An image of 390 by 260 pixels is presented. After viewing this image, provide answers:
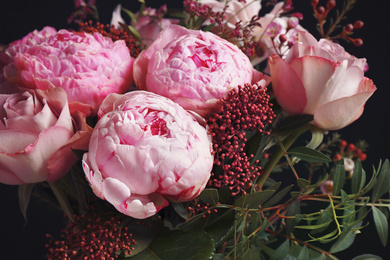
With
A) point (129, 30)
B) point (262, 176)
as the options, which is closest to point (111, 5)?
point (129, 30)

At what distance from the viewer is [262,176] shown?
0.50 m

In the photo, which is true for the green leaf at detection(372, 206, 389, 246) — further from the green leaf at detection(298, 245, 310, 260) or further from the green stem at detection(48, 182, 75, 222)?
the green stem at detection(48, 182, 75, 222)

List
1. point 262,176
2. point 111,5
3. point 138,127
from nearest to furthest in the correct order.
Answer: point 138,127
point 262,176
point 111,5

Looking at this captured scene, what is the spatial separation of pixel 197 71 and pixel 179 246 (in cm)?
15

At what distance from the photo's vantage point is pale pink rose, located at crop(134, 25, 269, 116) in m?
0.39

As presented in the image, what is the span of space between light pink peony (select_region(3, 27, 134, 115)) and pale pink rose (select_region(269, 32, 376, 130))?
0.15 meters

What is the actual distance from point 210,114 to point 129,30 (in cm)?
20

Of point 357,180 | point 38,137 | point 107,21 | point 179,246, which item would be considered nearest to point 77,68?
point 38,137

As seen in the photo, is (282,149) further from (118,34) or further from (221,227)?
(118,34)

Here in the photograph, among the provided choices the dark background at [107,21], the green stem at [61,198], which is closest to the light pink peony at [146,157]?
the green stem at [61,198]

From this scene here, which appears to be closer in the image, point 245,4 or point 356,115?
point 356,115

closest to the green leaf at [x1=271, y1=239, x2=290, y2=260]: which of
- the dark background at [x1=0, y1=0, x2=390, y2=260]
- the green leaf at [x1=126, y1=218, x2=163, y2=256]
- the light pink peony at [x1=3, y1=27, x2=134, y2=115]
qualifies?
the green leaf at [x1=126, y1=218, x2=163, y2=256]

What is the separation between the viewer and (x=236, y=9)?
22.2 inches

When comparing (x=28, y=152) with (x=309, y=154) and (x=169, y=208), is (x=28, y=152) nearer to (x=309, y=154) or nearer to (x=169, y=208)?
(x=169, y=208)
